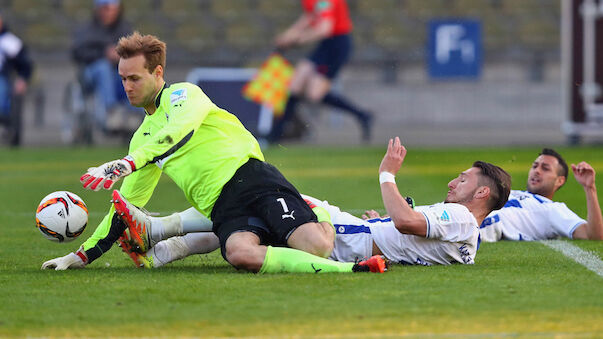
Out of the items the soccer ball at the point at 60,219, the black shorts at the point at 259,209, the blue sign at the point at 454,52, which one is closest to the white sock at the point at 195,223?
the black shorts at the point at 259,209

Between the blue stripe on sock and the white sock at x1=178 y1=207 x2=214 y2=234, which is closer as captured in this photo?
the blue stripe on sock

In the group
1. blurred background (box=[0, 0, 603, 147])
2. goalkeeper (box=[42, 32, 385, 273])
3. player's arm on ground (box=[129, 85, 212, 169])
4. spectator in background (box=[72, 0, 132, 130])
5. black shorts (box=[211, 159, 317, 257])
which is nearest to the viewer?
player's arm on ground (box=[129, 85, 212, 169])

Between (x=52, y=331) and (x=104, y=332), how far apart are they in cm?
20

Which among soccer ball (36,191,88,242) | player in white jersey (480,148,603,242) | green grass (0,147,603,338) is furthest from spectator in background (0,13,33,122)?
soccer ball (36,191,88,242)

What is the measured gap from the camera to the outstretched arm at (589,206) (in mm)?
6898

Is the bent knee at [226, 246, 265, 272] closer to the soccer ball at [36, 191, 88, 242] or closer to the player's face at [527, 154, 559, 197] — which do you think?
the soccer ball at [36, 191, 88, 242]

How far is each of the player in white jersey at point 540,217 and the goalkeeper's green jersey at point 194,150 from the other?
208 centimetres

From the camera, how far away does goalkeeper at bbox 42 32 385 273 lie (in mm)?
5625

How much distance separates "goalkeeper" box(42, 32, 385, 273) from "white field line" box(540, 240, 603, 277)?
3.93 feet

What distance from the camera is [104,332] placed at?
4.27m

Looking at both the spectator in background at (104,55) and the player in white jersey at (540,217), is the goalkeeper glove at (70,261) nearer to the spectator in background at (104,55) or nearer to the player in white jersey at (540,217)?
the player in white jersey at (540,217)

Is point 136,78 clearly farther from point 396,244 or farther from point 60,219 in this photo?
point 396,244

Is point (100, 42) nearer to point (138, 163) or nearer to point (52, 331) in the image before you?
point (138, 163)

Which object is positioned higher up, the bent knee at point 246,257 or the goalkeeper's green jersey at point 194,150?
the goalkeeper's green jersey at point 194,150
